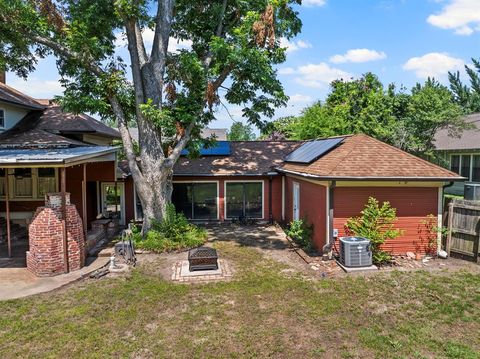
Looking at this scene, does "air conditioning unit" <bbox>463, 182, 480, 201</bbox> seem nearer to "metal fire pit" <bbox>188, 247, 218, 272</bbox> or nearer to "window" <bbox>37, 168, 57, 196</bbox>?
"metal fire pit" <bbox>188, 247, 218, 272</bbox>

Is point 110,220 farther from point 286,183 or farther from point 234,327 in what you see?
point 234,327

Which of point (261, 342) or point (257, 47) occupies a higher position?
point (257, 47)

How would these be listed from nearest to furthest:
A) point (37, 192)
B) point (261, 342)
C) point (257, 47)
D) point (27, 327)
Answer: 1. point (261, 342)
2. point (27, 327)
3. point (257, 47)
4. point (37, 192)

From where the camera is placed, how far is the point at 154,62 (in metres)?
13.0

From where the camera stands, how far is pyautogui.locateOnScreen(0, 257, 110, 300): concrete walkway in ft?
27.0

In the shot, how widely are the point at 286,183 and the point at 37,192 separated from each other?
36.0ft

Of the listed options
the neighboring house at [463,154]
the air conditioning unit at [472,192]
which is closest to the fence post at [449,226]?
the air conditioning unit at [472,192]

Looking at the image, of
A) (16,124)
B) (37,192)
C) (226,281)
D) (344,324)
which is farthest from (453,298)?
(16,124)

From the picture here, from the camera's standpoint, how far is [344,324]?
662 cm

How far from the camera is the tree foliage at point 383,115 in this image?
19641mm

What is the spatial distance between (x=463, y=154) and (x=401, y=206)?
1544 centimetres

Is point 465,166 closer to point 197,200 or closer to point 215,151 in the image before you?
point 215,151

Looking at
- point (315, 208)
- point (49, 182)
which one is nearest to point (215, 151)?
point (49, 182)

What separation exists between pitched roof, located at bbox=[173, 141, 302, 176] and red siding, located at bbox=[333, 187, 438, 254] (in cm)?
657
